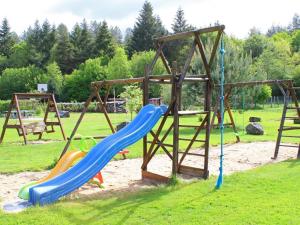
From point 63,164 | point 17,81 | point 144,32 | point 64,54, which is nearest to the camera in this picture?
point 63,164

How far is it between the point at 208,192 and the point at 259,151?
6.52 metres

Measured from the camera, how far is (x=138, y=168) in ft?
34.6

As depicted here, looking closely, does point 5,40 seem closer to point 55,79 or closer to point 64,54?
point 64,54

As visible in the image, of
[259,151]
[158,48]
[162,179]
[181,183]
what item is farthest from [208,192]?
[259,151]

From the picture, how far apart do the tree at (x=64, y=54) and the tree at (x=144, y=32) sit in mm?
11822

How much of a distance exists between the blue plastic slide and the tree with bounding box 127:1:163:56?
229ft

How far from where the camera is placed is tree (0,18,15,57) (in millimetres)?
87562

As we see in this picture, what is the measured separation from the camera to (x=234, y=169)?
10.2m

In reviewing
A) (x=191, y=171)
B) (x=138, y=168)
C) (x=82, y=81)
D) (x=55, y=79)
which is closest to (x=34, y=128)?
(x=138, y=168)

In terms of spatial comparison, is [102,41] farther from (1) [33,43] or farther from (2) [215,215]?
(2) [215,215]

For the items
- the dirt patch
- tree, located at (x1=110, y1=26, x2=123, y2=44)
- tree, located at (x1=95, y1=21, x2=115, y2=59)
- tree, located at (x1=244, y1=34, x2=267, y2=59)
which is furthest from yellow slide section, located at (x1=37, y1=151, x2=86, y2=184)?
tree, located at (x1=110, y1=26, x2=123, y2=44)

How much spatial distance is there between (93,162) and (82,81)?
2279 inches

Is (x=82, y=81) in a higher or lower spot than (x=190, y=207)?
higher

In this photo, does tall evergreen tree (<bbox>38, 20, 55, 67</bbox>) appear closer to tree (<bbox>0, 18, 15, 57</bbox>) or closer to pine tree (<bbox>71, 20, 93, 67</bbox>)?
pine tree (<bbox>71, 20, 93, 67</bbox>)
